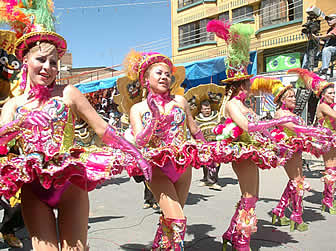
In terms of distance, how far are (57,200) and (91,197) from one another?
4.48 metres

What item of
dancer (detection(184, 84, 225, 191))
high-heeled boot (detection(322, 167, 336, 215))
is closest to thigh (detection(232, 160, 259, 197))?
high-heeled boot (detection(322, 167, 336, 215))

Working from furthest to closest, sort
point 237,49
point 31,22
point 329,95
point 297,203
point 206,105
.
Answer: point 206,105 < point 329,95 < point 297,203 < point 237,49 < point 31,22

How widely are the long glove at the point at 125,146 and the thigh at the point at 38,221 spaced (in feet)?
1.88

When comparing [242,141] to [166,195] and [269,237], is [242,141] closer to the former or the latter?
[166,195]

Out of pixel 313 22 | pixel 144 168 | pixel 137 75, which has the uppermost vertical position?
pixel 313 22

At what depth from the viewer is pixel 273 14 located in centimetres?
1828

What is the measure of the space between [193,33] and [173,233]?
72.6 feet

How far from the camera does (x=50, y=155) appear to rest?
183 centimetres

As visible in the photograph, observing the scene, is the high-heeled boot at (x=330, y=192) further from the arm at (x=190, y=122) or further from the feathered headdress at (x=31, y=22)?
Answer: the feathered headdress at (x=31, y=22)

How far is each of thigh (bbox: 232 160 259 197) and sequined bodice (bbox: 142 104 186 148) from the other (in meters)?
0.70

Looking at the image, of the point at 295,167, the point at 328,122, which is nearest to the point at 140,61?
the point at 295,167

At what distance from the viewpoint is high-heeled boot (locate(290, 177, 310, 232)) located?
418 centimetres

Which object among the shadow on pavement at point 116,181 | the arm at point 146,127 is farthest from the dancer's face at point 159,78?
the shadow on pavement at point 116,181

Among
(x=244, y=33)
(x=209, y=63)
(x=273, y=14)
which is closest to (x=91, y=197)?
(x=244, y=33)
